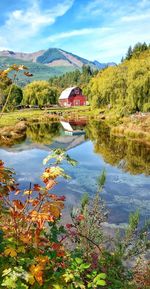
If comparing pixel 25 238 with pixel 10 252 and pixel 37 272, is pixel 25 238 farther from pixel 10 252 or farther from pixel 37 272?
pixel 37 272

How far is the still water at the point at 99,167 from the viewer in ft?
59.2

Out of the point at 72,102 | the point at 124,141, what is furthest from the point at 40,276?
the point at 72,102

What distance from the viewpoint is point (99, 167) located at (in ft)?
86.7

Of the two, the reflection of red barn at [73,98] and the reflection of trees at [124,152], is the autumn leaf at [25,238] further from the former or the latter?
the reflection of red barn at [73,98]

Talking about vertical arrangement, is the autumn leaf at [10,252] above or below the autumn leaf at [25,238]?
below

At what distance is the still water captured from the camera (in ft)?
59.2

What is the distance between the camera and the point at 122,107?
177 feet

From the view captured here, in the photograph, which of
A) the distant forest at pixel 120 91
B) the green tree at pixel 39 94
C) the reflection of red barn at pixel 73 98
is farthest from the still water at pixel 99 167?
the reflection of red barn at pixel 73 98

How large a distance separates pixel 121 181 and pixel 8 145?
19.2 metres

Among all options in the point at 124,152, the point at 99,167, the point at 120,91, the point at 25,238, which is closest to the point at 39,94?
the point at 120,91

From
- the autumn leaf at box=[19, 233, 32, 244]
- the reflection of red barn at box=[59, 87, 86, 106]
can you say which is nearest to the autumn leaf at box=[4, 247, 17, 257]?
the autumn leaf at box=[19, 233, 32, 244]

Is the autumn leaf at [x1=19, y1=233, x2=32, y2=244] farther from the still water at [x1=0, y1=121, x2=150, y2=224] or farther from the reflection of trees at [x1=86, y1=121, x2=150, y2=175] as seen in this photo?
the reflection of trees at [x1=86, y1=121, x2=150, y2=175]

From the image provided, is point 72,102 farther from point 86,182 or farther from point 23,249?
point 23,249

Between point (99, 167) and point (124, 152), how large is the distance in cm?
619
